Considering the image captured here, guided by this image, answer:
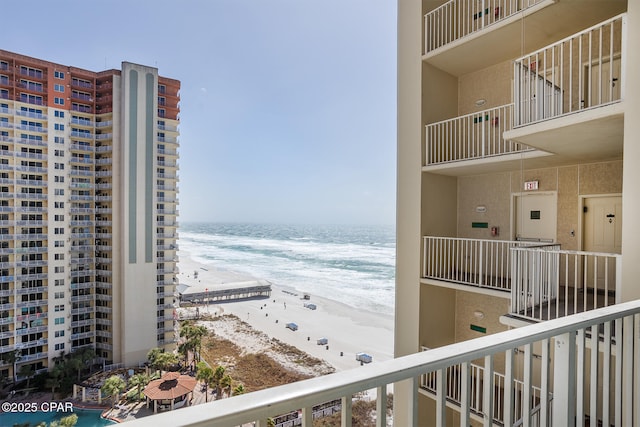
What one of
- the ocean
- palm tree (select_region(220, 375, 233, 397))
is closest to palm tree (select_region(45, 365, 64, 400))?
palm tree (select_region(220, 375, 233, 397))

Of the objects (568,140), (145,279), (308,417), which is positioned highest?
(568,140)

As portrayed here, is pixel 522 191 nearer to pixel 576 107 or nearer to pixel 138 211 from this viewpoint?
pixel 576 107

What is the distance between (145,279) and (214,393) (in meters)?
6.14

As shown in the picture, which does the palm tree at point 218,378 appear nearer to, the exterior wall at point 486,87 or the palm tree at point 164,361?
the palm tree at point 164,361

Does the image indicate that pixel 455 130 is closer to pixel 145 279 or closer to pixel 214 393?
pixel 214 393

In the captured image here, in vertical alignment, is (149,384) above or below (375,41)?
below

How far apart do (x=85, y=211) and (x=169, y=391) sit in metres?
8.76

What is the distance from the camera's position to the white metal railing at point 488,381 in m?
0.48

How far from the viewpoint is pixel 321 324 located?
56.3 ft

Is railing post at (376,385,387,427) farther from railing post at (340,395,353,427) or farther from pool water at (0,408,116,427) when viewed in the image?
pool water at (0,408,116,427)

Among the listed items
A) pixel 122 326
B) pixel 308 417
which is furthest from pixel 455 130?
pixel 122 326

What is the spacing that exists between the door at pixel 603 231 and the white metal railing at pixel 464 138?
4.36 ft

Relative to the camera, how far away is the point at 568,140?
3145 millimetres

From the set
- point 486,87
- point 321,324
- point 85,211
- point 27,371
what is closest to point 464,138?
point 486,87
